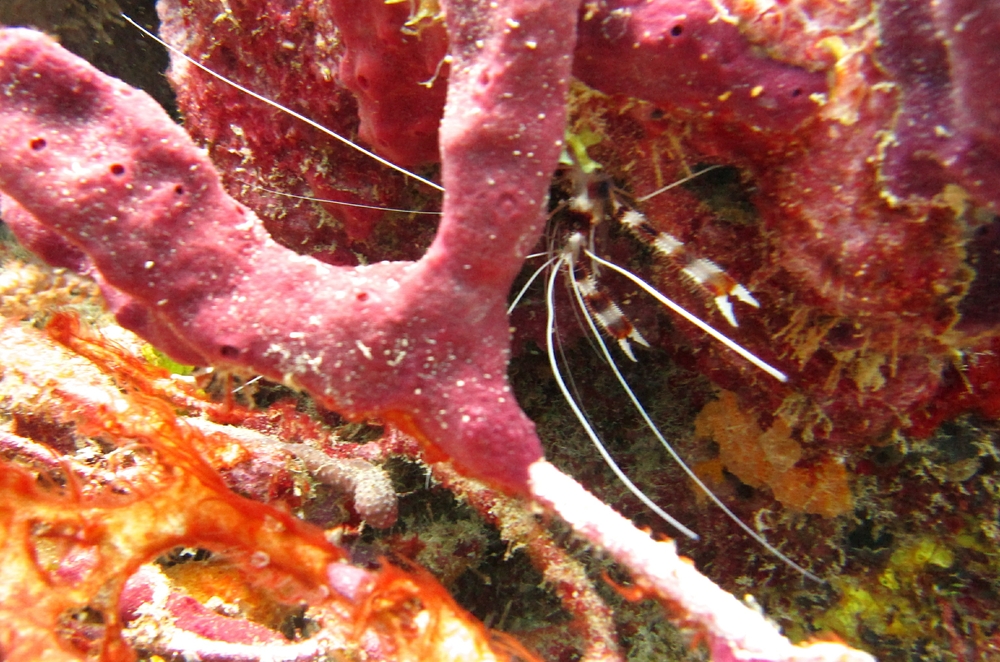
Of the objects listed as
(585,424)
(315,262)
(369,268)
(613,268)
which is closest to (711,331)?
(585,424)

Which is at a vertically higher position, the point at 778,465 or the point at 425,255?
the point at 425,255

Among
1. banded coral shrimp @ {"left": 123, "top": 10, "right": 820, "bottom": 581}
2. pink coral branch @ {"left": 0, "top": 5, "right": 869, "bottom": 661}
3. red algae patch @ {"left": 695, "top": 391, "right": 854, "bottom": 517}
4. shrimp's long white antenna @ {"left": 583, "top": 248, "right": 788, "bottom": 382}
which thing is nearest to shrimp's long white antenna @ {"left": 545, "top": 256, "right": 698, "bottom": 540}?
banded coral shrimp @ {"left": 123, "top": 10, "right": 820, "bottom": 581}

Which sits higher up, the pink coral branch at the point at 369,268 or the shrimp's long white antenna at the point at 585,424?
the pink coral branch at the point at 369,268

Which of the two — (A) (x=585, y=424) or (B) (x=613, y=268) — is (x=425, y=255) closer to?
(A) (x=585, y=424)

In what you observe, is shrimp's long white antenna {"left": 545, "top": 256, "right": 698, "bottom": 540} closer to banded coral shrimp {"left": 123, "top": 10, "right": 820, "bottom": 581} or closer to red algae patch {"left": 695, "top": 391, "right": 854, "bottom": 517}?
banded coral shrimp {"left": 123, "top": 10, "right": 820, "bottom": 581}

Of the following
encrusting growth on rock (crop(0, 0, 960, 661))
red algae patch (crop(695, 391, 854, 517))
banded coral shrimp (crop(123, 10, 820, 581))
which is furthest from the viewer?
red algae patch (crop(695, 391, 854, 517))

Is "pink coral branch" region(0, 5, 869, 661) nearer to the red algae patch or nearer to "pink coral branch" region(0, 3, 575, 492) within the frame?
"pink coral branch" region(0, 3, 575, 492)

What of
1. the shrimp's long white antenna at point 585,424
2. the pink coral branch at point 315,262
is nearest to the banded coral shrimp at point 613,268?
the shrimp's long white antenna at point 585,424

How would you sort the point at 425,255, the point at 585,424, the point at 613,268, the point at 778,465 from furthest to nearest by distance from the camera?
the point at 778,465, the point at 613,268, the point at 585,424, the point at 425,255

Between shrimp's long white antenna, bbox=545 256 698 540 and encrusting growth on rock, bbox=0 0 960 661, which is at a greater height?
encrusting growth on rock, bbox=0 0 960 661

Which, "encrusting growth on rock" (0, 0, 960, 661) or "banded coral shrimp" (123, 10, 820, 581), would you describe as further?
"banded coral shrimp" (123, 10, 820, 581)

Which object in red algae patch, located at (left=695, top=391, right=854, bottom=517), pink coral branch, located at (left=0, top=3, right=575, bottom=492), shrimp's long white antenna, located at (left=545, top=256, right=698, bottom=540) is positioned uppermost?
pink coral branch, located at (left=0, top=3, right=575, bottom=492)

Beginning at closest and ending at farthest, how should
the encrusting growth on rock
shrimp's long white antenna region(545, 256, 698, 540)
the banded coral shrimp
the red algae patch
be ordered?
1. the encrusting growth on rock
2. shrimp's long white antenna region(545, 256, 698, 540)
3. the banded coral shrimp
4. the red algae patch

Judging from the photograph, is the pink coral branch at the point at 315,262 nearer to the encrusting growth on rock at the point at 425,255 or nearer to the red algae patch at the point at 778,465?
the encrusting growth on rock at the point at 425,255
